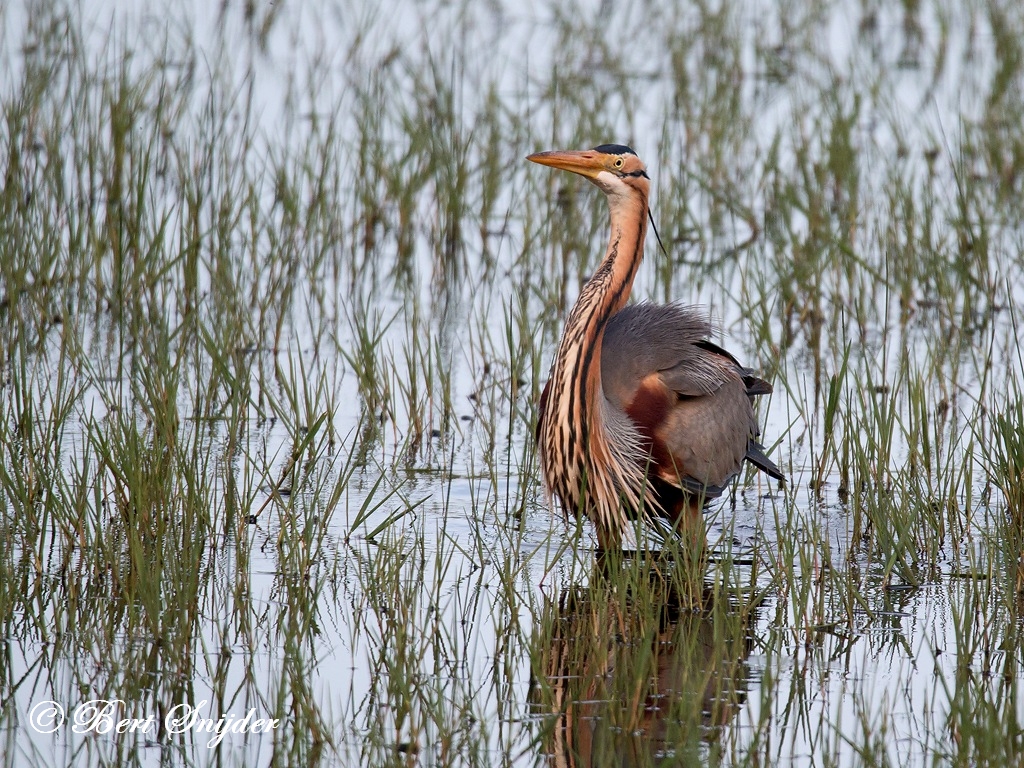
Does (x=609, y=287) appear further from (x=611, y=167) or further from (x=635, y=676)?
(x=635, y=676)

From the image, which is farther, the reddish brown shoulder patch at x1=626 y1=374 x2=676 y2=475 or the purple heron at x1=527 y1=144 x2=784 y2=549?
the reddish brown shoulder patch at x1=626 y1=374 x2=676 y2=475

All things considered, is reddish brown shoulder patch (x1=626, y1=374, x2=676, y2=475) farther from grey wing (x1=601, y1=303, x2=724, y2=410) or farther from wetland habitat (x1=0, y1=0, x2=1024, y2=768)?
wetland habitat (x1=0, y1=0, x2=1024, y2=768)

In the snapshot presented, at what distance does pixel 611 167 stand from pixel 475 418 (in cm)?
171

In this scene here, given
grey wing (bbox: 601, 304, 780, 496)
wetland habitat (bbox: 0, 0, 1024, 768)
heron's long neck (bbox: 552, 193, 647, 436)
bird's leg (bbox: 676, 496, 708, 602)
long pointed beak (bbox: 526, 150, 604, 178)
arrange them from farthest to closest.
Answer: grey wing (bbox: 601, 304, 780, 496) → long pointed beak (bbox: 526, 150, 604, 178) → heron's long neck (bbox: 552, 193, 647, 436) → bird's leg (bbox: 676, 496, 708, 602) → wetland habitat (bbox: 0, 0, 1024, 768)

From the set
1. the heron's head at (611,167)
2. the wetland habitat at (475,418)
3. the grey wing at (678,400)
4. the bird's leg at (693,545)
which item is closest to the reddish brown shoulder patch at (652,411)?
the grey wing at (678,400)

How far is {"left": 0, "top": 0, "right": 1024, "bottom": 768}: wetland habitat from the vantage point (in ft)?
13.5

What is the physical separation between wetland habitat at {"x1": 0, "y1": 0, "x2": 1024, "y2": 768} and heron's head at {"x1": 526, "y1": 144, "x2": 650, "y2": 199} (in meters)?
0.68

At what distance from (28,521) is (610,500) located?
79.5 inches

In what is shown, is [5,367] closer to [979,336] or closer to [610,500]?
[610,500]

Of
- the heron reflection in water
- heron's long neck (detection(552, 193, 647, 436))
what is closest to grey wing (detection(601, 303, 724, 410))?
heron's long neck (detection(552, 193, 647, 436))

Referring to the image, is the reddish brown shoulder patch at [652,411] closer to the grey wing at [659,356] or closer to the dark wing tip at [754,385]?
the grey wing at [659,356]

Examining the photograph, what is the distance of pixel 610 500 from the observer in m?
5.65

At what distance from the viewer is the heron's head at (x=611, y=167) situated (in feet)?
18.5
